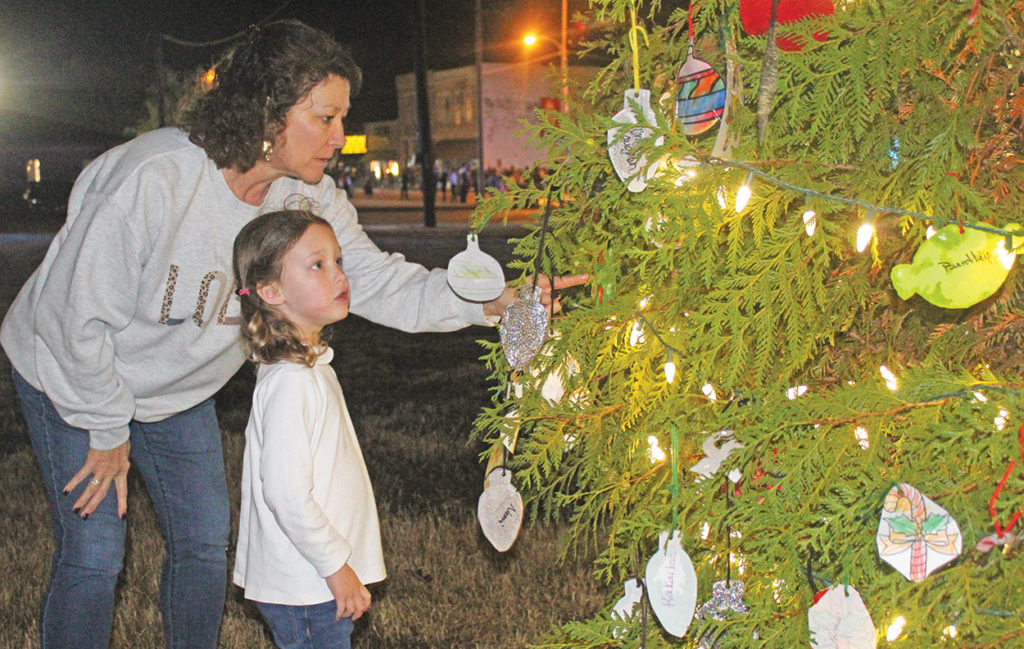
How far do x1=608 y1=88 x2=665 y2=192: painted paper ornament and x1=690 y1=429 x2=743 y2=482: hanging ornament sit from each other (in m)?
0.58

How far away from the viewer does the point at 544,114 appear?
2.19 metres

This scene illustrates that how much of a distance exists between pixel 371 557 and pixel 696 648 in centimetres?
89

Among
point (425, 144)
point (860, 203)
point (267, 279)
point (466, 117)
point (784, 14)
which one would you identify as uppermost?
point (784, 14)

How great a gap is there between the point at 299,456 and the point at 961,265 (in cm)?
155

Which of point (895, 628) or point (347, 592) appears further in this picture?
point (347, 592)

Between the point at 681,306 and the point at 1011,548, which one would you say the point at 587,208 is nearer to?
the point at 681,306

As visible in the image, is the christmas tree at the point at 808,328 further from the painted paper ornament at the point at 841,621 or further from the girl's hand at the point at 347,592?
the girl's hand at the point at 347,592

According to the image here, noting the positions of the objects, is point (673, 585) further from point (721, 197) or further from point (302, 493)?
point (302, 493)

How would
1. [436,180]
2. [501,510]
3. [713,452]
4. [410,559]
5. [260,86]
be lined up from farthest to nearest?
[436,180], [410,559], [260,86], [501,510], [713,452]

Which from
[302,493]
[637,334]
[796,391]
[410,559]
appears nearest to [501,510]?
[302,493]

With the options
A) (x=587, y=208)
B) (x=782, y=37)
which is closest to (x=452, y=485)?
(x=587, y=208)

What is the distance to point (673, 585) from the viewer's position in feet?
6.88

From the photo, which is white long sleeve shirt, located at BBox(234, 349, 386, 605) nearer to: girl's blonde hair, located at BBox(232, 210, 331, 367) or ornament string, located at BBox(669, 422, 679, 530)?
girl's blonde hair, located at BBox(232, 210, 331, 367)

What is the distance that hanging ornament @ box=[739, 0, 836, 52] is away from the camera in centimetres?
194
